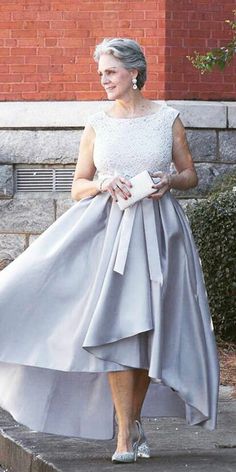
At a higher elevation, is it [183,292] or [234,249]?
[183,292]

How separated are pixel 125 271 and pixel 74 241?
0.28 metres

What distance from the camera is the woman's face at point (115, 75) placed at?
18.6 ft

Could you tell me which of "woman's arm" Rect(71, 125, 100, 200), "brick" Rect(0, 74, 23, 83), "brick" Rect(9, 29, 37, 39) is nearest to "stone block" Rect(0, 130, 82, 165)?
"brick" Rect(0, 74, 23, 83)

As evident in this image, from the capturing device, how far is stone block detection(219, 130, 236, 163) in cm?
1146

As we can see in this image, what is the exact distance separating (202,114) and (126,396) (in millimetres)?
6150

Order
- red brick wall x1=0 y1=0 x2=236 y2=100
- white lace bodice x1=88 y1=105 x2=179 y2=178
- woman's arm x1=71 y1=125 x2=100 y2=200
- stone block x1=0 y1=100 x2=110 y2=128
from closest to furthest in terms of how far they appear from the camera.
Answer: white lace bodice x1=88 y1=105 x2=179 y2=178 < woman's arm x1=71 y1=125 x2=100 y2=200 < red brick wall x1=0 y1=0 x2=236 y2=100 < stone block x1=0 y1=100 x2=110 y2=128

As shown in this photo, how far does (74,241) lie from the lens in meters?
5.66

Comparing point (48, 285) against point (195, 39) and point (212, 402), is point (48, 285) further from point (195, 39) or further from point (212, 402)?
point (195, 39)

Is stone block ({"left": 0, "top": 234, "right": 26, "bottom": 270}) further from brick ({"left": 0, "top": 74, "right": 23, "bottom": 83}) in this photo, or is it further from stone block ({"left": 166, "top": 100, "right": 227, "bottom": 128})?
stone block ({"left": 166, "top": 100, "right": 227, "bottom": 128})

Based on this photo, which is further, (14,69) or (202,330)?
(14,69)

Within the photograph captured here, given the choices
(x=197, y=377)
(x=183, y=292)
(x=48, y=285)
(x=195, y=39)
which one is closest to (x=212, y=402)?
(x=197, y=377)

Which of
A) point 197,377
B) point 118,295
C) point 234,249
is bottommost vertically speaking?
point 234,249

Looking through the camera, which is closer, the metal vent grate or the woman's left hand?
the woman's left hand

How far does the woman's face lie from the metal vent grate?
5.89 metres
